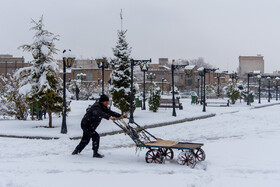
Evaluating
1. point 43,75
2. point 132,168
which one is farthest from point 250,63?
point 132,168

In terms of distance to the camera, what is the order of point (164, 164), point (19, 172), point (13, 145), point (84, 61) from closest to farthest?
point (19, 172) < point (164, 164) < point (13, 145) < point (84, 61)

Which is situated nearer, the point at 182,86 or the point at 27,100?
the point at 27,100

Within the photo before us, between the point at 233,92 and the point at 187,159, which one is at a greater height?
the point at 233,92

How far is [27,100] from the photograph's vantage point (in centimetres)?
1433

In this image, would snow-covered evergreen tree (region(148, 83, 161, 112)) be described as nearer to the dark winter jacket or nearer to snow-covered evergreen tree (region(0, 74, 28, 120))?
snow-covered evergreen tree (region(0, 74, 28, 120))

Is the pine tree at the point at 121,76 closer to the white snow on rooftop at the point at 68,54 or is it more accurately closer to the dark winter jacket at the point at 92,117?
the white snow on rooftop at the point at 68,54

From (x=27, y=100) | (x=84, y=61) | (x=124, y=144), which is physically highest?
(x=84, y=61)

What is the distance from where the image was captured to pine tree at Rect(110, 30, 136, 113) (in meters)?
19.9

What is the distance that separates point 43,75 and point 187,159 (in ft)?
29.0

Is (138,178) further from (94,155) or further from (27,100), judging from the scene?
(27,100)

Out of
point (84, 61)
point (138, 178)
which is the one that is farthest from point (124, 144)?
point (84, 61)

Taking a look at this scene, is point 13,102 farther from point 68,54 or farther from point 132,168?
point 132,168

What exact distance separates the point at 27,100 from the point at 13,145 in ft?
12.6

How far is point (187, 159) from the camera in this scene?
7.46m
